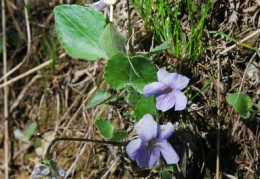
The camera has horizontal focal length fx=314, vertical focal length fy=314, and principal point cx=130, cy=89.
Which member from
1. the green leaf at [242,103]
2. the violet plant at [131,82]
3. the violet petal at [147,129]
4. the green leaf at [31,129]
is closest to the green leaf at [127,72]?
the violet plant at [131,82]

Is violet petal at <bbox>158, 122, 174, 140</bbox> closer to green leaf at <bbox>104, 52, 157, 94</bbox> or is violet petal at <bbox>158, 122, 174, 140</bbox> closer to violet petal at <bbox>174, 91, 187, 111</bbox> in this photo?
violet petal at <bbox>174, 91, 187, 111</bbox>

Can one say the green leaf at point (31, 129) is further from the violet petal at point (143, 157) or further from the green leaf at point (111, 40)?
the violet petal at point (143, 157)

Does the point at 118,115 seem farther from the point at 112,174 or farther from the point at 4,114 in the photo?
the point at 4,114

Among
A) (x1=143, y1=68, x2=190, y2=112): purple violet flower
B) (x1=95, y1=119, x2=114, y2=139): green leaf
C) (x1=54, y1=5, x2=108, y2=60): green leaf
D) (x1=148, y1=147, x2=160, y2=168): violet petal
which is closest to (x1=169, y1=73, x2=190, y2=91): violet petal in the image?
(x1=143, y1=68, x2=190, y2=112): purple violet flower

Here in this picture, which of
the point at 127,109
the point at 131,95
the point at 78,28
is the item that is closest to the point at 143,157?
the point at 131,95

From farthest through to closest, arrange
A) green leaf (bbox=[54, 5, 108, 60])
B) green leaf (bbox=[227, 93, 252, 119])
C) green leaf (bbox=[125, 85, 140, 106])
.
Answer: green leaf (bbox=[54, 5, 108, 60]) → green leaf (bbox=[125, 85, 140, 106]) → green leaf (bbox=[227, 93, 252, 119])

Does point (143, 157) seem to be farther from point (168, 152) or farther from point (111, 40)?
point (111, 40)
